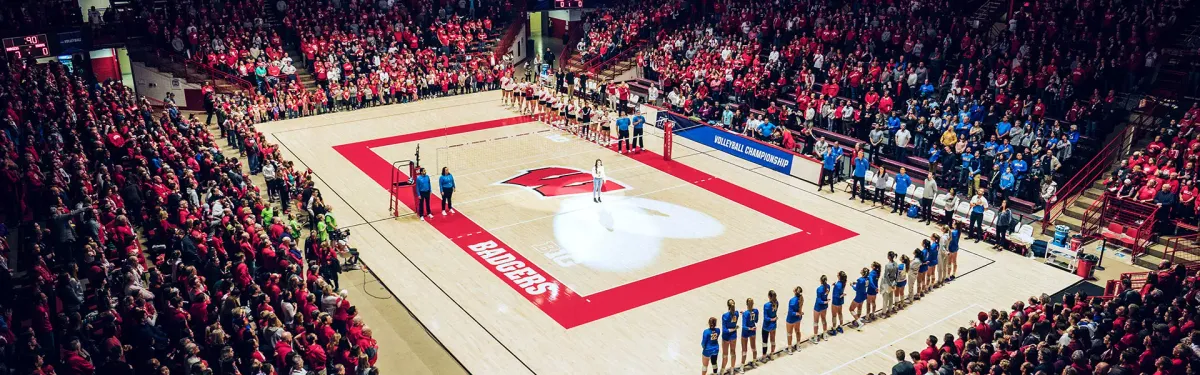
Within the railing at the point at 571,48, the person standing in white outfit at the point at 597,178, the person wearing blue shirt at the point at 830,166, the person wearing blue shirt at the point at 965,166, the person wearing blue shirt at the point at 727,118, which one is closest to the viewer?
the person standing in white outfit at the point at 597,178

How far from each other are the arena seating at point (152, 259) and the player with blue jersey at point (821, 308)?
812 cm

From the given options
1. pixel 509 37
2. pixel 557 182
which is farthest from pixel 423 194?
pixel 509 37

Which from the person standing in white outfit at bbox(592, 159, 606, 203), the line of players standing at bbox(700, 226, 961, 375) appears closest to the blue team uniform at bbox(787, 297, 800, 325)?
the line of players standing at bbox(700, 226, 961, 375)

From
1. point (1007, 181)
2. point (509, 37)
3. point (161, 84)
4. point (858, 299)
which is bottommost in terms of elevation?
point (858, 299)

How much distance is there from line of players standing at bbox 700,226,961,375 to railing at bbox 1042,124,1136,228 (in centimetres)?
582

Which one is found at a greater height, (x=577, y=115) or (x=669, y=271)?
(x=577, y=115)

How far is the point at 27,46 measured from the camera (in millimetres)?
33250

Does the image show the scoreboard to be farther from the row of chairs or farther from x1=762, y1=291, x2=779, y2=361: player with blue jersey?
x1=762, y1=291, x2=779, y2=361: player with blue jersey

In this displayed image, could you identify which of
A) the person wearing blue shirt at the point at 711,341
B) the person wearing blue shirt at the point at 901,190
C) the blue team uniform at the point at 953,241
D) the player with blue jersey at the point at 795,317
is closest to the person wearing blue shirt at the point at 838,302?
the player with blue jersey at the point at 795,317

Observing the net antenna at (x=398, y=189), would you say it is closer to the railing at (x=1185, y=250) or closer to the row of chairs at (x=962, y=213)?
the row of chairs at (x=962, y=213)

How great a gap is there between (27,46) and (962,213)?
32.0m

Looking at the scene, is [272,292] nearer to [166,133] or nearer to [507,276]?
[507,276]

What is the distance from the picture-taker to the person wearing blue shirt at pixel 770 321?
15837 mm

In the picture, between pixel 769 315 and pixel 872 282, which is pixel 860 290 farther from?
pixel 769 315
